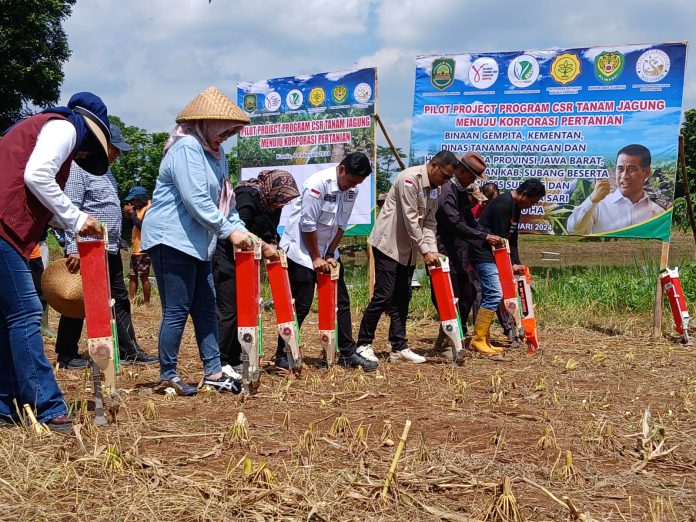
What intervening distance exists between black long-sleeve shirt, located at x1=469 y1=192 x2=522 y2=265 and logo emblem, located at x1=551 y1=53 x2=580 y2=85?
2258mm

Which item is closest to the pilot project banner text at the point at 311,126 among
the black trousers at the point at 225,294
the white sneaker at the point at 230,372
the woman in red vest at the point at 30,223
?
the black trousers at the point at 225,294

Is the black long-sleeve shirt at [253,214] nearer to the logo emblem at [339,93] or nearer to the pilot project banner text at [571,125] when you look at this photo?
the pilot project banner text at [571,125]

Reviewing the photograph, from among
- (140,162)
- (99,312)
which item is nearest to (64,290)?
(99,312)

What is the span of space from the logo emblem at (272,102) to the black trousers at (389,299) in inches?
174

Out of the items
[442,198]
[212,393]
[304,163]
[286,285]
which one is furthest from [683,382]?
[304,163]

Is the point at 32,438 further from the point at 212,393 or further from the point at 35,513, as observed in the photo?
the point at 212,393

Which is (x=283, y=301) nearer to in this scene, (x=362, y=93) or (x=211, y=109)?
(x=211, y=109)


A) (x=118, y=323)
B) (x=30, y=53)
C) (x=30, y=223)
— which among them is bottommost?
(x=118, y=323)

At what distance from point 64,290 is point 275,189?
1.75 metres

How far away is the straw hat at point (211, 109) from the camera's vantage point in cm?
465

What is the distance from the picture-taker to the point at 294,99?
1020 centimetres

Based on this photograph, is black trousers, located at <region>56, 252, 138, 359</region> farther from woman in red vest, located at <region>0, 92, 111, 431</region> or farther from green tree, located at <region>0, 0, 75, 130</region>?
green tree, located at <region>0, 0, 75, 130</region>

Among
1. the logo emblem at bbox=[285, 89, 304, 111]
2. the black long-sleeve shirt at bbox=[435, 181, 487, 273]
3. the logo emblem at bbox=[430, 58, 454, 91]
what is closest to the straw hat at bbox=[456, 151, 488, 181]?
the black long-sleeve shirt at bbox=[435, 181, 487, 273]

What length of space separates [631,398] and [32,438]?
3699 millimetres
